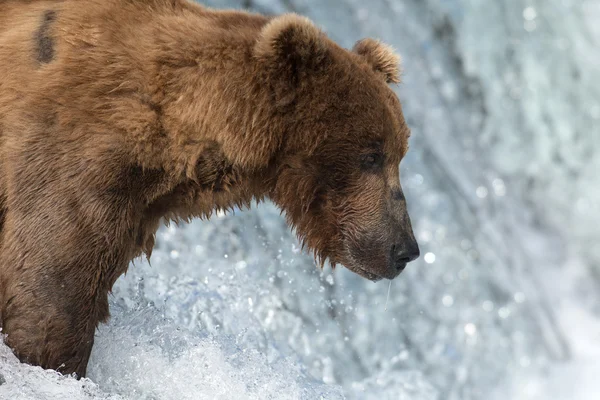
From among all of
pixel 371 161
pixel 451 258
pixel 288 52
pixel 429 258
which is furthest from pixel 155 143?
pixel 451 258

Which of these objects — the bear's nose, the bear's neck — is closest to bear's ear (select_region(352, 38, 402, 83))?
the bear's neck

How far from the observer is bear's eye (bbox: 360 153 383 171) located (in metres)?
3.67

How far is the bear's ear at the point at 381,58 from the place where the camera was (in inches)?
155

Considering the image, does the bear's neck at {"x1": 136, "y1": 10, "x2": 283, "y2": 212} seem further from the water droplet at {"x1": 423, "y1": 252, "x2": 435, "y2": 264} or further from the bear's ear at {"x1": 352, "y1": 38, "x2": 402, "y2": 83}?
the water droplet at {"x1": 423, "y1": 252, "x2": 435, "y2": 264}

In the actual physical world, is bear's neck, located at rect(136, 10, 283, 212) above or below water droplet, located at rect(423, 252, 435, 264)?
above

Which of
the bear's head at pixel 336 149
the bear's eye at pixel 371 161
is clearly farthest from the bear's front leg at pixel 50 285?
the bear's eye at pixel 371 161

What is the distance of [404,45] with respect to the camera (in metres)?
7.80

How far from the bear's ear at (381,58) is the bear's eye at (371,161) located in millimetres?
441

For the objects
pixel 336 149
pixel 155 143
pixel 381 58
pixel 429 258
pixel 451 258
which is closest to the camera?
pixel 155 143

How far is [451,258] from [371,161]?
13.2ft

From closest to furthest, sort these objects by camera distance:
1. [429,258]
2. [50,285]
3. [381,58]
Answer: [50,285]
[381,58]
[429,258]

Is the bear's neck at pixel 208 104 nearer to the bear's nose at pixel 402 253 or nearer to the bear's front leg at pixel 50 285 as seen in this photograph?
the bear's front leg at pixel 50 285

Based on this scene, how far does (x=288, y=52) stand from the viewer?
3533 mm

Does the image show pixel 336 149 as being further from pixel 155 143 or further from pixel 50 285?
pixel 50 285
